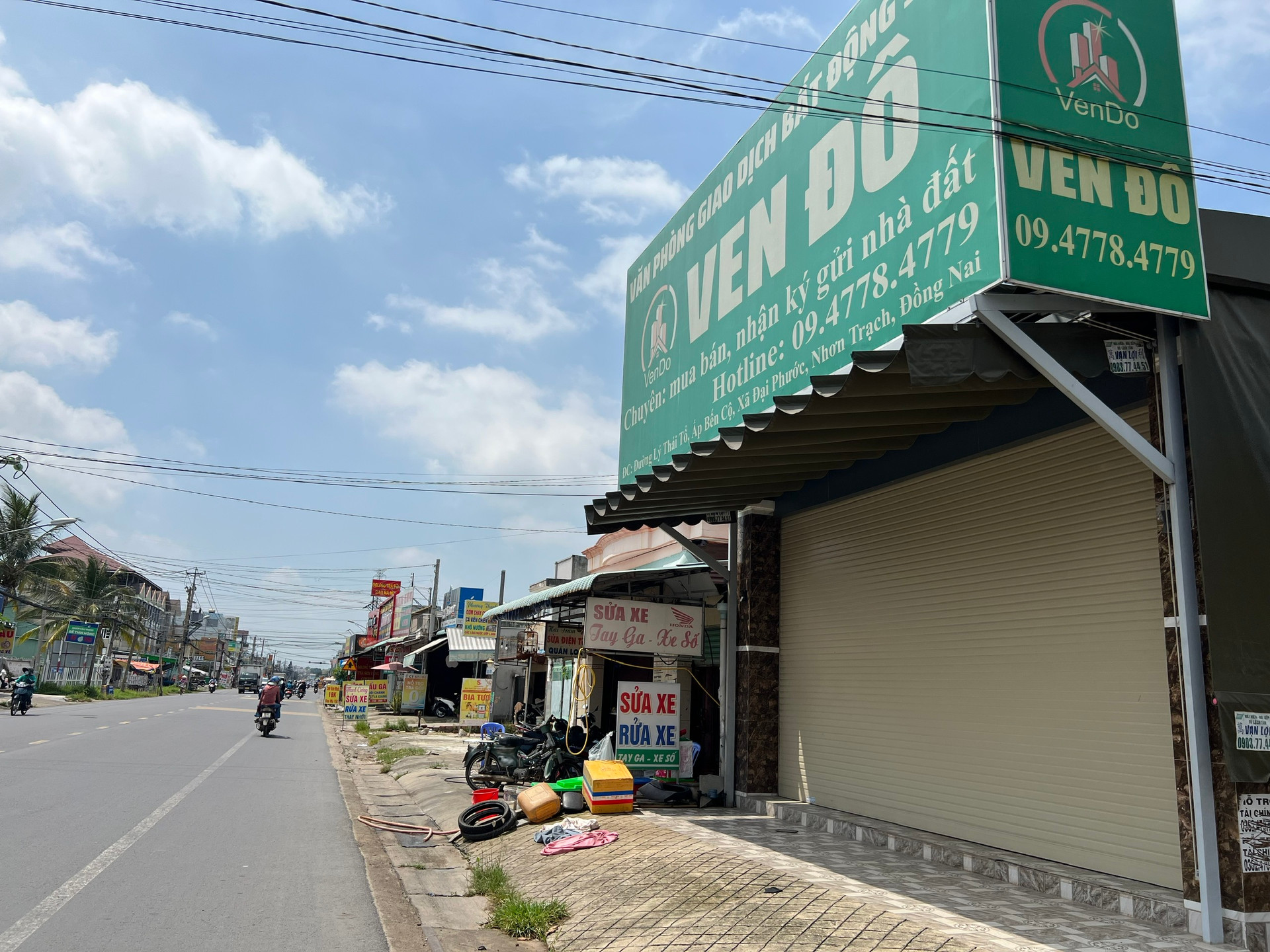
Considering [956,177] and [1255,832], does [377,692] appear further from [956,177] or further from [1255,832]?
[1255,832]

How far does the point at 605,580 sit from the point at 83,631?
159 feet

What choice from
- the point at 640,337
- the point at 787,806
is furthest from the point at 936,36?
the point at 787,806

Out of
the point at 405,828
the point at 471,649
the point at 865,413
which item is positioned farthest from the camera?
the point at 471,649


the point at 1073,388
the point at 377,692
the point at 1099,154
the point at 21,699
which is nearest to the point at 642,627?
the point at 1073,388

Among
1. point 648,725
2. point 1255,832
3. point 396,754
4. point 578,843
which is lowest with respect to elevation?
point 396,754

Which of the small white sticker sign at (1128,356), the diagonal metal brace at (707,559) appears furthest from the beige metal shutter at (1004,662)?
the diagonal metal brace at (707,559)

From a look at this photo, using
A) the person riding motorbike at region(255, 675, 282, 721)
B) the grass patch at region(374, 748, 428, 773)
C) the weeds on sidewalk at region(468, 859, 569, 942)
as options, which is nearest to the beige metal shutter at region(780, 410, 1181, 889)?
the weeds on sidewalk at region(468, 859, 569, 942)

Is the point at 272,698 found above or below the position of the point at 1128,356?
below

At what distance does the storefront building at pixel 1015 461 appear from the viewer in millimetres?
6406

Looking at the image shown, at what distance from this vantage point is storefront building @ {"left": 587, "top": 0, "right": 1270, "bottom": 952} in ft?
21.0

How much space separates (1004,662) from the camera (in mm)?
8836

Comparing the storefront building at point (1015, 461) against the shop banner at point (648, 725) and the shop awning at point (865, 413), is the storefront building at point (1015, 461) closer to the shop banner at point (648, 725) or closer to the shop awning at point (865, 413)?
the shop awning at point (865, 413)

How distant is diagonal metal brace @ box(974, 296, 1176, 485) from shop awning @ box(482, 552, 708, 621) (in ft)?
27.3

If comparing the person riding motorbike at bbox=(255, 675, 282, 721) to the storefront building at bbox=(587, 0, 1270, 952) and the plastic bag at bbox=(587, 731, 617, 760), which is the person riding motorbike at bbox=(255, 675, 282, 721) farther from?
the storefront building at bbox=(587, 0, 1270, 952)
